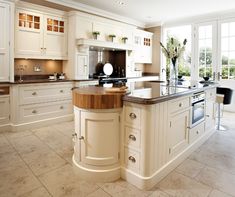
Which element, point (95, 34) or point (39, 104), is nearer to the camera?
point (39, 104)

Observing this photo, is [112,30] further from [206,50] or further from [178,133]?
[178,133]

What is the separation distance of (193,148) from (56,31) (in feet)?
11.9

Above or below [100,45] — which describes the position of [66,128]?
below

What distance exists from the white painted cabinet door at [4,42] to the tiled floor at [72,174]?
1182mm

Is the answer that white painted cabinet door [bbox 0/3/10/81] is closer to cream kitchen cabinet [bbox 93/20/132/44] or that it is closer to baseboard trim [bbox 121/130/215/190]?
cream kitchen cabinet [bbox 93/20/132/44]

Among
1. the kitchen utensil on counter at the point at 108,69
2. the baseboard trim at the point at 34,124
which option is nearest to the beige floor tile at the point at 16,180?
the baseboard trim at the point at 34,124

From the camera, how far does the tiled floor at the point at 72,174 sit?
6.24 feet

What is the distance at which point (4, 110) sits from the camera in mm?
3635

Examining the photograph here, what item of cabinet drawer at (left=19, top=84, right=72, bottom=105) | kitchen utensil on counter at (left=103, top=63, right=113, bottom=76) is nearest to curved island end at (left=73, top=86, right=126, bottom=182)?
cabinet drawer at (left=19, top=84, right=72, bottom=105)

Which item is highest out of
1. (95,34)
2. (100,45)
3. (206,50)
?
(95,34)

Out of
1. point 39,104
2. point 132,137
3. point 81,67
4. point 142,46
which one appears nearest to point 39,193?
point 132,137

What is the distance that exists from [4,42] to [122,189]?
10.4 feet

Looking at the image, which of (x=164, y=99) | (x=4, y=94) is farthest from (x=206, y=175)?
(x=4, y=94)

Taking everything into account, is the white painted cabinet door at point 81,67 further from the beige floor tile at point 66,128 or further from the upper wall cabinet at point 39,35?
the beige floor tile at point 66,128
